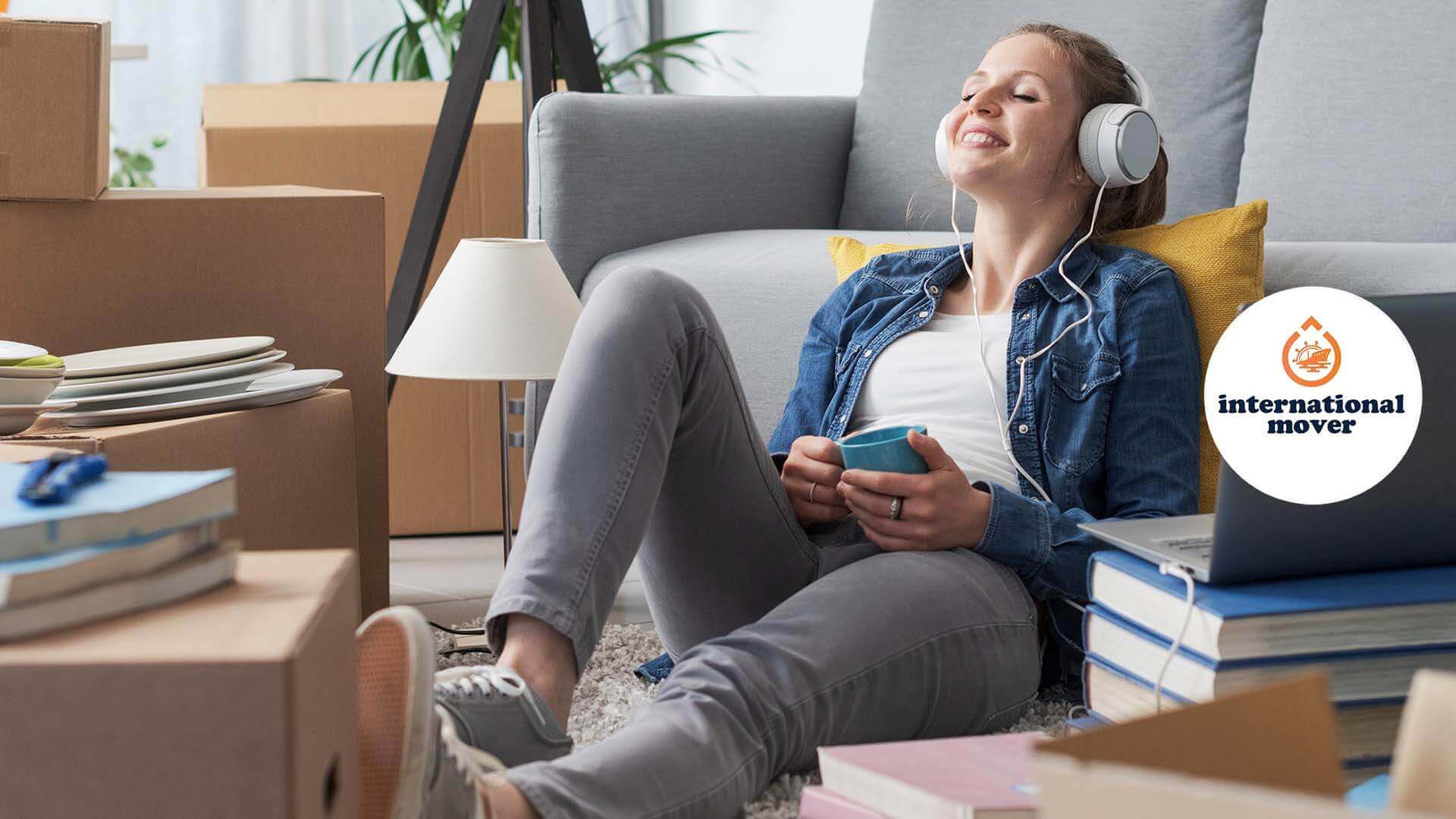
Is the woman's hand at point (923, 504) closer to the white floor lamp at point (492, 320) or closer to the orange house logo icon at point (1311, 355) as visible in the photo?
the orange house logo icon at point (1311, 355)

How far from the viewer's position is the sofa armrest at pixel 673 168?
1.99 metres

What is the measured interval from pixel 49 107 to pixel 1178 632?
129 centimetres

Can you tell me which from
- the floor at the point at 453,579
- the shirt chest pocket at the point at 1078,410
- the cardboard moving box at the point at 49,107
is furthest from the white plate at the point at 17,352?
the shirt chest pocket at the point at 1078,410

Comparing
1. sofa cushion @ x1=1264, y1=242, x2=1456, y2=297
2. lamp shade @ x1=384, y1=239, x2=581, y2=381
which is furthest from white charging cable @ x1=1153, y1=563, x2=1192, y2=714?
lamp shade @ x1=384, y1=239, x2=581, y2=381

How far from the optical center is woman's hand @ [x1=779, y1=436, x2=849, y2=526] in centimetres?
125

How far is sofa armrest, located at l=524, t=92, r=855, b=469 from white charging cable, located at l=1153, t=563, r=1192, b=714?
1098 mm

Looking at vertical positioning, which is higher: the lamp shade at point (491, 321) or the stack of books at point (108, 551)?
the lamp shade at point (491, 321)

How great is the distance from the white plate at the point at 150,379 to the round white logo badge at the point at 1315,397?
982mm

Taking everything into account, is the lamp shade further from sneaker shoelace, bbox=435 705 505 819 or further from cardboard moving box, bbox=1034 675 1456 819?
cardboard moving box, bbox=1034 675 1456 819

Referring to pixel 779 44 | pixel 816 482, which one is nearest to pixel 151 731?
pixel 816 482

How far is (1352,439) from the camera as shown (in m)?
0.87

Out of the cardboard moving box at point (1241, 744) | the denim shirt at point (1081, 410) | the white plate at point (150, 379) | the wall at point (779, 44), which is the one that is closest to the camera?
the cardboard moving box at point (1241, 744)

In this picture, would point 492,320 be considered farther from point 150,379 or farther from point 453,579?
point 453,579

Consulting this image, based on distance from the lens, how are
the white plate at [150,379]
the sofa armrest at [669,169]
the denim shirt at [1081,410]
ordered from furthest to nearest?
the sofa armrest at [669,169] < the white plate at [150,379] < the denim shirt at [1081,410]
